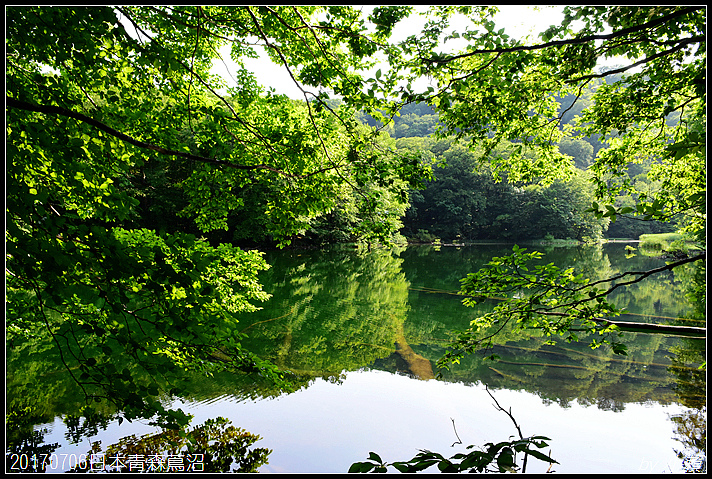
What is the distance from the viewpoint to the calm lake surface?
538 cm

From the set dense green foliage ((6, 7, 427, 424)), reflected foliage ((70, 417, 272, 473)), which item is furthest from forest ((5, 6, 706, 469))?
reflected foliage ((70, 417, 272, 473))

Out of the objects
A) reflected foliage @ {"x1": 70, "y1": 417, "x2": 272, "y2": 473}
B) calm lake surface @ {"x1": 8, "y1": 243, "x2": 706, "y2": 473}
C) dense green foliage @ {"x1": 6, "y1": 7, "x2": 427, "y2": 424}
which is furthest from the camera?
calm lake surface @ {"x1": 8, "y1": 243, "x2": 706, "y2": 473}

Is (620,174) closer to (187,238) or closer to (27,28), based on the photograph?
(187,238)

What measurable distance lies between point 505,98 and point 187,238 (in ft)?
11.6

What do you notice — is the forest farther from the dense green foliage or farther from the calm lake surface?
the calm lake surface

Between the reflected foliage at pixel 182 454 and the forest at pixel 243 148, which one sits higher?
the forest at pixel 243 148

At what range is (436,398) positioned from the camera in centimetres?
719

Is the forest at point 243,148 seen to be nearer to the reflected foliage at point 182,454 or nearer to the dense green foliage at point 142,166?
the dense green foliage at point 142,166

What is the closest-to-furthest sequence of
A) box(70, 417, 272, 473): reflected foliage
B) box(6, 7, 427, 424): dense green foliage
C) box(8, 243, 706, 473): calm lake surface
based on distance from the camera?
box(6, 7, 427, 424): dense green foliage < box(70, 417, 272, 473): reflected foliage < box(8, 243, 706, 473): calm lake surface

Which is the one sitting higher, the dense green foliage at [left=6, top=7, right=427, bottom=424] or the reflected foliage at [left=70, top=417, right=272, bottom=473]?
the dense green foliage at [left=6, top=7, right=427, bottom=424]

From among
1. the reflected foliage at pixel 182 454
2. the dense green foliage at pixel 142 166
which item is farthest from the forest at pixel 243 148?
the reflected foliage at pixel 182 454

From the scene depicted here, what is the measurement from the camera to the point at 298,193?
4.24 m

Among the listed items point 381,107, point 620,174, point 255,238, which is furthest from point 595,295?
point 255,238

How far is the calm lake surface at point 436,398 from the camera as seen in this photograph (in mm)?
5383
